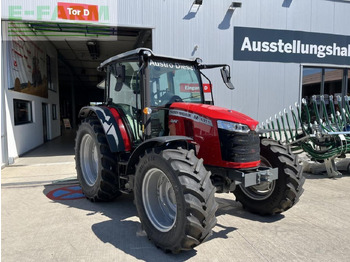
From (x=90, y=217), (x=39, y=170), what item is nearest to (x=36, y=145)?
(x=39, y=170)

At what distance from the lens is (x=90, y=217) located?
3.93 meters

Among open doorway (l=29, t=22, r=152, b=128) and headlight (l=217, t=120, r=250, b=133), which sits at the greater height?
open doorway (l=29, t=22, r=152, b=128)

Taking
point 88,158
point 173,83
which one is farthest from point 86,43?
point 173,83

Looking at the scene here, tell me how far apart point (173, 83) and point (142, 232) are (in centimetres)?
204

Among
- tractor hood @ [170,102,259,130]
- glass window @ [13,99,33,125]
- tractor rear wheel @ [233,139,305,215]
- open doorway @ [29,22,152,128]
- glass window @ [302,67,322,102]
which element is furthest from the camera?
glass window @ [302,67,322,102]

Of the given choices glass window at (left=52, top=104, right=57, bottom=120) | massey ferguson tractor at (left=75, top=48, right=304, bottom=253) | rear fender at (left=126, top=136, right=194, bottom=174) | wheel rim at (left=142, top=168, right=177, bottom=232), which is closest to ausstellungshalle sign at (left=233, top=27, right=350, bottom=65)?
massey ferguson tractor at (left=75, top=48, right=304, bottom=253)

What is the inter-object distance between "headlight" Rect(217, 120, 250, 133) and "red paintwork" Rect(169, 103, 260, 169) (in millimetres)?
38

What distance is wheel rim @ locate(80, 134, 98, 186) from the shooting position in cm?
487

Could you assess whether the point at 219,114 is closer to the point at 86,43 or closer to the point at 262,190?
the point at 262,190

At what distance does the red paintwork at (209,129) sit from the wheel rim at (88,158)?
6.76 feet

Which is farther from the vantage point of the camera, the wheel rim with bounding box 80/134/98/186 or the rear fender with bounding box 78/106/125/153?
the wheel rim with bounding box 80/134/98/186

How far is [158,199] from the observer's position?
10.7 ft

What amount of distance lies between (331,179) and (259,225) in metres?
3.32

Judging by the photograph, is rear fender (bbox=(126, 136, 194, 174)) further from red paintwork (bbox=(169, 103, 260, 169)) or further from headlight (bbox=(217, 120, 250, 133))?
headlight (bbox=(217, 120, 250, 133))
